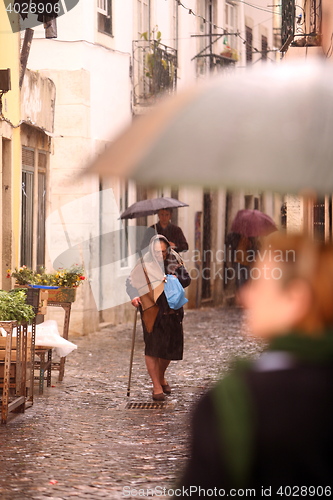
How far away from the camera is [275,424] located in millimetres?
2029

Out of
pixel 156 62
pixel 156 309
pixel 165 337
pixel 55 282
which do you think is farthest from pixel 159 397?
pixel 156 62

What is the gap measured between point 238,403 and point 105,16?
61.2ft

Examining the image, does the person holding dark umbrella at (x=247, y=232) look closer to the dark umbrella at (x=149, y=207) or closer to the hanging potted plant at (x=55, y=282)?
the dark umbrella at (x=149, y=207)

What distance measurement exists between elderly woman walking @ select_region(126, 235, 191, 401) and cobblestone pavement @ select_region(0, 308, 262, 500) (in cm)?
43

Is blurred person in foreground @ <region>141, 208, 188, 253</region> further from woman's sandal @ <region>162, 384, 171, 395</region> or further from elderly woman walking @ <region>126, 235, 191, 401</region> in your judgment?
woman's sandal @ <region>162, 384, 171, 395</region>

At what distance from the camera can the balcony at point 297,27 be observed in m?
17.0

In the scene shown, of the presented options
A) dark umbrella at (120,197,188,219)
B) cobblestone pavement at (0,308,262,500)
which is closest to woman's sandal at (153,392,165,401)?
cobblestone pavement at (0,308,262,500)

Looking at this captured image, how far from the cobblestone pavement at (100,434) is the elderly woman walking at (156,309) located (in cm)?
43

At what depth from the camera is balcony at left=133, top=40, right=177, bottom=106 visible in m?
22.2

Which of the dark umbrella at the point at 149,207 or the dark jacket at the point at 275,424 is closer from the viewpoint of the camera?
the dark jacket at the point at 275,424

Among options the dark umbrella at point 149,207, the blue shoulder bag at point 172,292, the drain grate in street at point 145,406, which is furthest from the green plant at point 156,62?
the drain grate in street at point 145,406

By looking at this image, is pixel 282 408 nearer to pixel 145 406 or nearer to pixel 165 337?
pixel 145 406

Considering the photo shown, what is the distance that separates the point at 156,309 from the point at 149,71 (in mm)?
12717

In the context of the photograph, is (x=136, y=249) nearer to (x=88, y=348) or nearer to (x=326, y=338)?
(x=88, y=348)
